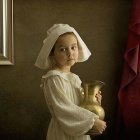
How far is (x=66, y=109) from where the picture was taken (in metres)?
1.32

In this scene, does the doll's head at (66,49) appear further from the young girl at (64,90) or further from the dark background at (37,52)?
the dark background at (37,52)

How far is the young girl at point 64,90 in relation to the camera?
131cm

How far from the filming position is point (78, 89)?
56.5 inches

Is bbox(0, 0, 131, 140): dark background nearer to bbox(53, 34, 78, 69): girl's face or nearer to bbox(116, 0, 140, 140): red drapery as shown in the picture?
bbox(116, 0, 140, 140): red drapery

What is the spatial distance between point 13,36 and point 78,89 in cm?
66

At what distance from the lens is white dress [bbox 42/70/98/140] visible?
1.31 metres

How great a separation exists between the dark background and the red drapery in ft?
0.42

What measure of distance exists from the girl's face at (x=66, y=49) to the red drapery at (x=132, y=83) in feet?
1.52

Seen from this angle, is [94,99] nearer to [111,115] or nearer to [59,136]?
[59,136]

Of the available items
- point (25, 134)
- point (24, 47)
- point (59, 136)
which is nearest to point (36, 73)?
point (24, 47)

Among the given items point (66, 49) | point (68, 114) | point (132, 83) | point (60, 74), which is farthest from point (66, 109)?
point (132, 83)

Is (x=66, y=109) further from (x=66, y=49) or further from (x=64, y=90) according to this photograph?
(x=66, y=49)

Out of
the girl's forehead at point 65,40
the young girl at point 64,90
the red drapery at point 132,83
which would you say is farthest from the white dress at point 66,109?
the red drapery at point 132,83

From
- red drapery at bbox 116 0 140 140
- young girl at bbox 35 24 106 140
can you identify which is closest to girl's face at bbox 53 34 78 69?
young girl at bbox 35 24 106 140
